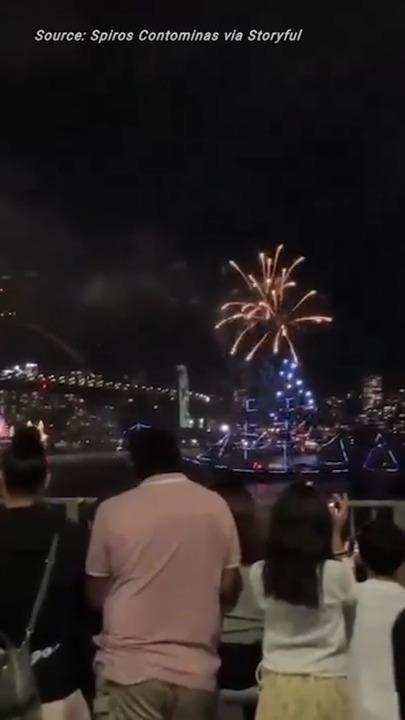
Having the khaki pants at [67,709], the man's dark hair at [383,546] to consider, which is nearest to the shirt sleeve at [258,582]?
the man's dark hair at [383,546]

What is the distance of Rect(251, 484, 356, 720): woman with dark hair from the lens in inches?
99.6

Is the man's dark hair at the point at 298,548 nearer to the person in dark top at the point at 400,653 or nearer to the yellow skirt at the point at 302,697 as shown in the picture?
the yellow skirt at the point at 302,697

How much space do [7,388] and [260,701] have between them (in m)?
43.9

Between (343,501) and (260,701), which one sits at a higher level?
(343,501)

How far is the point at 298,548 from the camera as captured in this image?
2.52 metres

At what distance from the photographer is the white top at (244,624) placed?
2934 mm

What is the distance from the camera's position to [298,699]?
2576 millimetres

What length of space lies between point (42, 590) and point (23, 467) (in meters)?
0.27

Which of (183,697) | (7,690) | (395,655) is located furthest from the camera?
(183,697)

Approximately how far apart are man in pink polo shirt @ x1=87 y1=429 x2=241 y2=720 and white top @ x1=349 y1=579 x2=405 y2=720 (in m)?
0.33

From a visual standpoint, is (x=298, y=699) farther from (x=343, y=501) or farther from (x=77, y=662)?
(x=343, y=501)

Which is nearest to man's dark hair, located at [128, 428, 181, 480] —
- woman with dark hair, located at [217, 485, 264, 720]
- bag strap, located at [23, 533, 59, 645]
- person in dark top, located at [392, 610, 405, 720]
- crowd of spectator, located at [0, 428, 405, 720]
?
crowd of spectator, located at [0, 428, 405, 720]

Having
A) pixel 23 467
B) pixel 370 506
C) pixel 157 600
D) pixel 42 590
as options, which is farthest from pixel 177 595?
pixel 370 506

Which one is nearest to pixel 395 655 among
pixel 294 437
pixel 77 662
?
pixel 77 662
